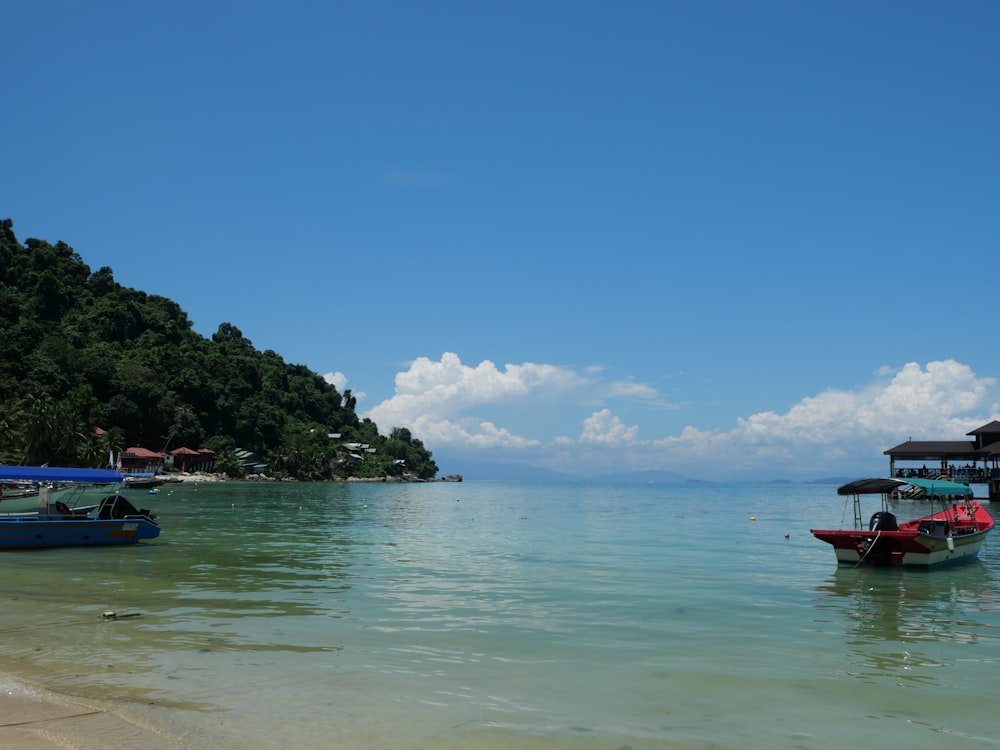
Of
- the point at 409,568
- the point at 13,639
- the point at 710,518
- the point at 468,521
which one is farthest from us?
the point at 710,518

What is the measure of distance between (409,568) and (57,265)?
15079 centimetres

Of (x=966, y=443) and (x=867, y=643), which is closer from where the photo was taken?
Result: (x=867, y=643)

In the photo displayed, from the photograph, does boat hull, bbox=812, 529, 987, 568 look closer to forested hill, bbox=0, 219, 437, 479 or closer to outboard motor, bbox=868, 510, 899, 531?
outboard motor, bbox=868, 510, 899, 531

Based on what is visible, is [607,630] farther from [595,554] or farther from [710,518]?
[710,518]

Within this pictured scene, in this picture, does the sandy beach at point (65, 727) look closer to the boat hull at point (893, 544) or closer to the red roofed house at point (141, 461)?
the boat hull at point (893, 544)

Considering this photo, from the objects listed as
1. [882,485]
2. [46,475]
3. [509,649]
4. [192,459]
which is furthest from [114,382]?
[509,649]

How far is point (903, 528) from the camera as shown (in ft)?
102

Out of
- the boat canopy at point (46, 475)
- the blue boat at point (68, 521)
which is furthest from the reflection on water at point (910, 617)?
the boat canopy at point (46, 475)

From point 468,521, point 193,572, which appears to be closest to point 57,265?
point 468,521

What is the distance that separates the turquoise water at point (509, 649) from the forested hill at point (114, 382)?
74.3 m

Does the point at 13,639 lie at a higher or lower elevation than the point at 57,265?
lower

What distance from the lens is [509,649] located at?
14.2 m

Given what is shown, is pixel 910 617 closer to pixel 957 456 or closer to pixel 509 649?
pixel 509 649

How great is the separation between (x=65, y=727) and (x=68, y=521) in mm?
24745
